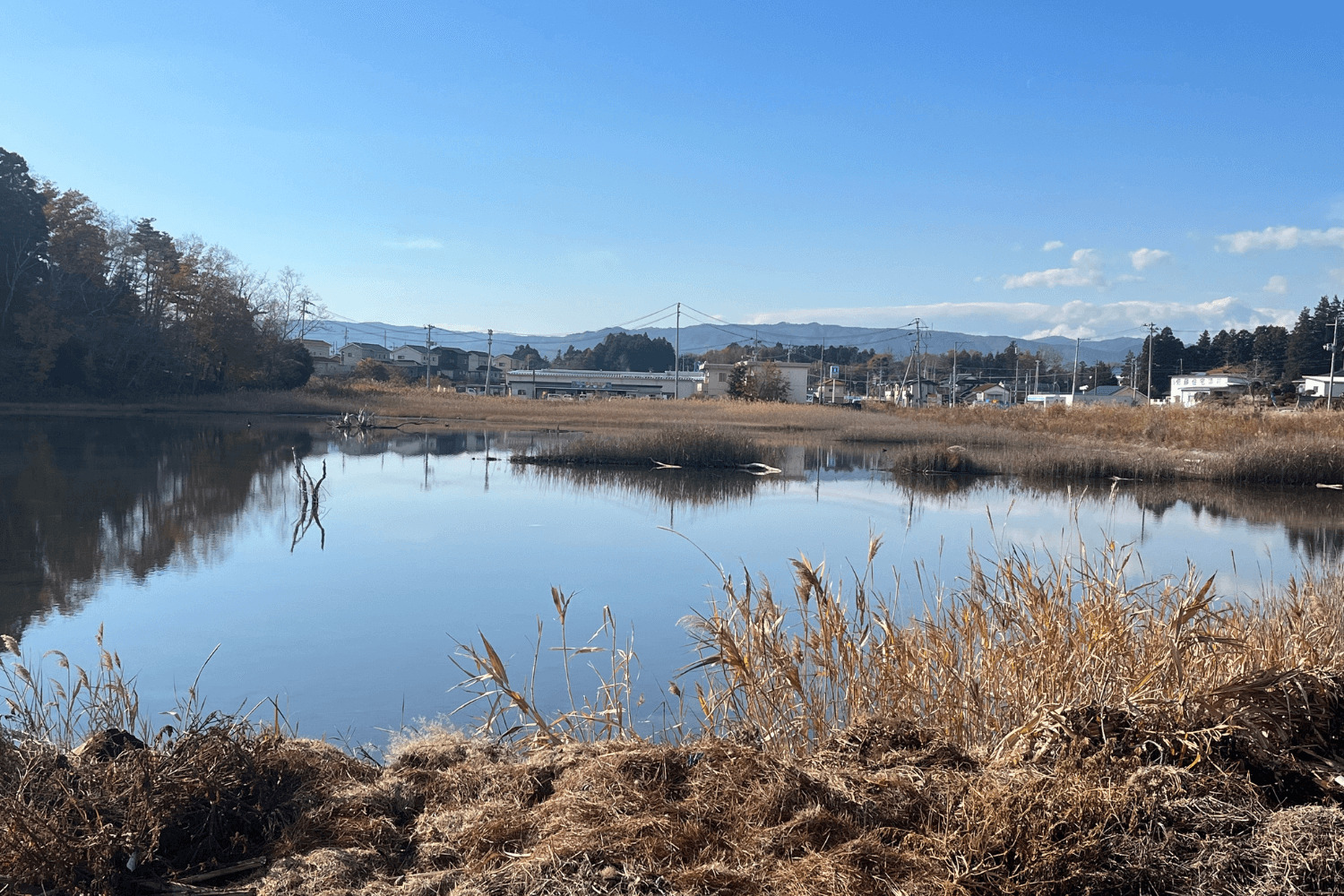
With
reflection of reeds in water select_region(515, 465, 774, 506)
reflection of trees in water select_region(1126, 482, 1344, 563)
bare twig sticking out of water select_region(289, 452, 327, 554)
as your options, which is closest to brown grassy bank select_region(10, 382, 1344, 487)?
reflection of trees in water select_region(1126, 482, 1344, 563)

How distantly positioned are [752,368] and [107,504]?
2311 inches

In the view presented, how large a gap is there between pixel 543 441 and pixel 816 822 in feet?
97.3

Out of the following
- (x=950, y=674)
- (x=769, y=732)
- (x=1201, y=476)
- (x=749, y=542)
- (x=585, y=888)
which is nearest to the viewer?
(x=585, y=888)

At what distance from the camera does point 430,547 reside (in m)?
12.4

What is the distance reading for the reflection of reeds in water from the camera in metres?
18.6

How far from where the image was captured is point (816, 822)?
285 cm

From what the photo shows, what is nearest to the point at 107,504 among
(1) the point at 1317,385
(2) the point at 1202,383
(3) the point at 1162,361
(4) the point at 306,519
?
(4) the point at 306,519

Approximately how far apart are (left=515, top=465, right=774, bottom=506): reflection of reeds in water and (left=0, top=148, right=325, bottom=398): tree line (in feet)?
98.7

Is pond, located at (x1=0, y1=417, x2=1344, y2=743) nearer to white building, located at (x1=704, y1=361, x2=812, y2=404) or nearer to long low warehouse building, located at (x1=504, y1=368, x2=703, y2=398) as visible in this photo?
white building, located at (x1=704, y1=361, x2=812, y2=404)

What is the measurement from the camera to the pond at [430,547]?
23.2 ft

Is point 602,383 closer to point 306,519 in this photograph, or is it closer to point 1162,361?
point 1162,361

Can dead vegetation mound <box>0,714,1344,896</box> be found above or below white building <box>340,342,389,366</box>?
below

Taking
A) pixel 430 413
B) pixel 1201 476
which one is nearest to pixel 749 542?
pixel 1201 476

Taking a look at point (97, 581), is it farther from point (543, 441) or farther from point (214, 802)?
point (543, 441)
